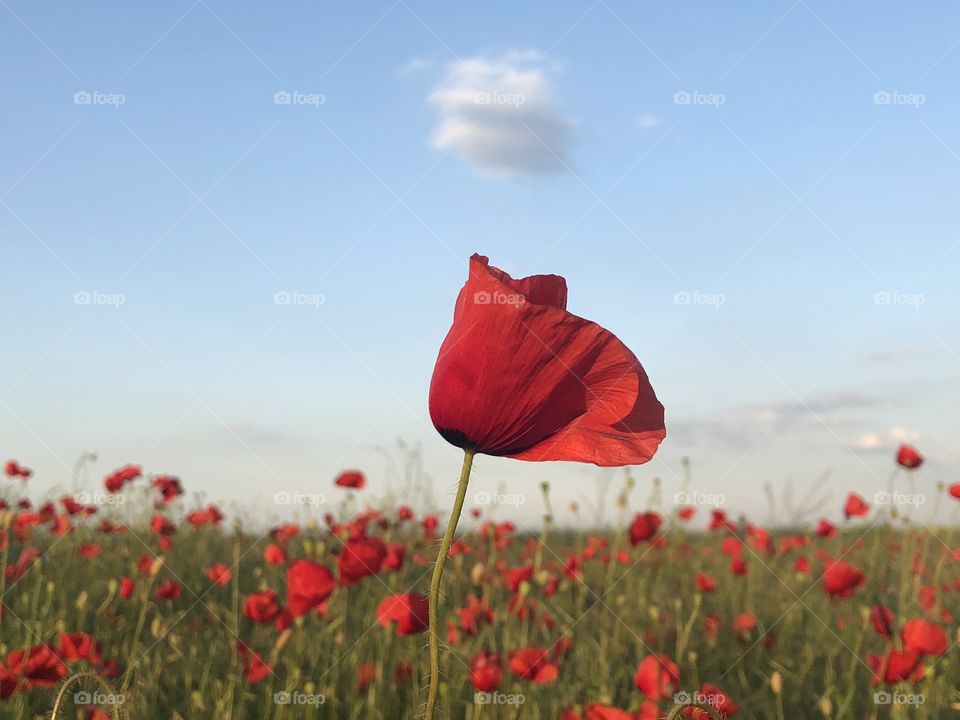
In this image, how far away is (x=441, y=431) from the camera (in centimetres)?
121

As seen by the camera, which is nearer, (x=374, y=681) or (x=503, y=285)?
(x=503, y=285)

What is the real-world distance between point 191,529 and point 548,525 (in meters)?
3.31

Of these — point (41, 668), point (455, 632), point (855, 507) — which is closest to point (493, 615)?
point (455, 632)

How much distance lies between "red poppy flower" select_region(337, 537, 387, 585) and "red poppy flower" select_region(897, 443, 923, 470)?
2777 millimetres

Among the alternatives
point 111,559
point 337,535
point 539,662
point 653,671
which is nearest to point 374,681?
point 539,662

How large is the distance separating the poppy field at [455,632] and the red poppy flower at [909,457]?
0.02 metres

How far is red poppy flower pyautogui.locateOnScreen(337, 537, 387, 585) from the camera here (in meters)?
2.97

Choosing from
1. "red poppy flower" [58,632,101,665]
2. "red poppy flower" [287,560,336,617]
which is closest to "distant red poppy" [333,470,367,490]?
"red poppy flower" [287,560,336,617]

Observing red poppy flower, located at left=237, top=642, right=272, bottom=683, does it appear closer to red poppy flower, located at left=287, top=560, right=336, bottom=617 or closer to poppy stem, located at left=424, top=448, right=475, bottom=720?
red poppy flower, located at left=287, top=560, right=336, bottom=617

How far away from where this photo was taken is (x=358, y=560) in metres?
2.99

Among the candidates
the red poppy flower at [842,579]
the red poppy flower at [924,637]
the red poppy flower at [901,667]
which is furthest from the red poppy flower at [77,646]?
the red poppy flower at [842,579]

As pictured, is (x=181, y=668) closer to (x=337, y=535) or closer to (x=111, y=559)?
(x=337, y=535)

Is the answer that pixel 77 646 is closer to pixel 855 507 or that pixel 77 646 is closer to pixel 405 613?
pixel 405 613

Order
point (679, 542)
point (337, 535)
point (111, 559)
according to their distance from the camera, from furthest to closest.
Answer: point (679, 542)
point (111, 559)
point (337, 535)
